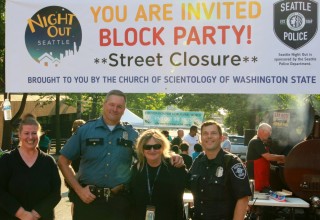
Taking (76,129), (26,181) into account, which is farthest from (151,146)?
(76,129)

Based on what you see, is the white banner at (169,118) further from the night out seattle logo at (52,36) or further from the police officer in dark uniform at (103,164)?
the police officer in dark uniform at (103,164)

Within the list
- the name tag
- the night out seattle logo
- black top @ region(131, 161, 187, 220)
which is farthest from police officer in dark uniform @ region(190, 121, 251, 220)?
the night out seattle logo

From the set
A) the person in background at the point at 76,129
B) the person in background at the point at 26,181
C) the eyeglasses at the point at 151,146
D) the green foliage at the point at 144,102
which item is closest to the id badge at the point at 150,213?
the eyeglasses at the point at 151,146

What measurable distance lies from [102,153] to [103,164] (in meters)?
0.10

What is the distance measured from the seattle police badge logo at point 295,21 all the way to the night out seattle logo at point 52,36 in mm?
2021

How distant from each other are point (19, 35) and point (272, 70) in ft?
8.64

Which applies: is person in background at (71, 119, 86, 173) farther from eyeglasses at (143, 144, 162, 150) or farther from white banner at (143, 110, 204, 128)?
Result: white banner at (143, 110, 204, 128)

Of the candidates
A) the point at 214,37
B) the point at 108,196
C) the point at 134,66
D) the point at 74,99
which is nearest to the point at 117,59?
the point at 134,66

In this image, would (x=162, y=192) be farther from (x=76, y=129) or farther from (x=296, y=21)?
(x=296, y=21)

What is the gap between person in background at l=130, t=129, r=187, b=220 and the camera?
4.36 meters

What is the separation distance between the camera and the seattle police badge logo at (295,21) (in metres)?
5.16

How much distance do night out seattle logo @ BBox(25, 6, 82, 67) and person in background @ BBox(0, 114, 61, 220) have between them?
920 millimetres

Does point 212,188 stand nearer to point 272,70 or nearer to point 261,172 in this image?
point 272,70

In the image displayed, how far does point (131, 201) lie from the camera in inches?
179
